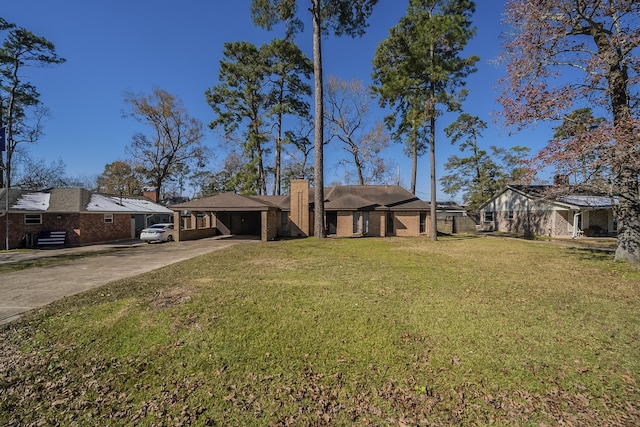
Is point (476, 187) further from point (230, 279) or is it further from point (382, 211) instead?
point (230, 279)

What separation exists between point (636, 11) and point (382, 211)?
15.6 metres

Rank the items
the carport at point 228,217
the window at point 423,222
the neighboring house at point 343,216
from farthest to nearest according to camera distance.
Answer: the window at point 423,222 < the neighboring house at point 343,216 < the carport at point 228,217

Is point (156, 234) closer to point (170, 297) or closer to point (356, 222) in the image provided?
point (356, 222)

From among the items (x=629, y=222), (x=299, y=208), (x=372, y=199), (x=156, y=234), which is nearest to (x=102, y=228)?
(x=156, y=234)

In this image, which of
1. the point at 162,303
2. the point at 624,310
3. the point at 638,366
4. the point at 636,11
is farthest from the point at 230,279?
the point at 636,11

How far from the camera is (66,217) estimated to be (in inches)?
717

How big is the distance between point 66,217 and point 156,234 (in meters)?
5.49

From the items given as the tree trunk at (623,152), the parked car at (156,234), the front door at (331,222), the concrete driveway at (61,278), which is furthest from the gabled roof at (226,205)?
the tree trunk at (623,152)

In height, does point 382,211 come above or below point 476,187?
below

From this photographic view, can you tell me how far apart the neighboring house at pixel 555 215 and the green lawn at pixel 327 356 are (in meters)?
17.9

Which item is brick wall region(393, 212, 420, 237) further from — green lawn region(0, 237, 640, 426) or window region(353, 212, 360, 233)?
green lawn region(0, 237, 640, 426)

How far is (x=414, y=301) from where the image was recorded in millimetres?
6082

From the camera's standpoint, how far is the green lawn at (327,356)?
9.93ft

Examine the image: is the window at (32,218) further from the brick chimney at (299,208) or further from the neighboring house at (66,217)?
the brick chimney at (299,208)
